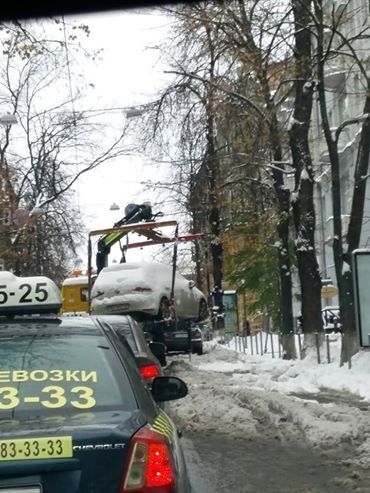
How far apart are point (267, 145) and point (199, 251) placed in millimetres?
19989

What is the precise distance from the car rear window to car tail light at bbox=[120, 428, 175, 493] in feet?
1.35

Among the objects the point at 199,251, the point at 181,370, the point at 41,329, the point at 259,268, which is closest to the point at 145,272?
the point at 181,370

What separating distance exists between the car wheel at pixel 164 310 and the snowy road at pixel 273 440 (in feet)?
17.5

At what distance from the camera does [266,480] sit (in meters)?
8.46

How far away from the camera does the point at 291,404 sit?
12.4 meters

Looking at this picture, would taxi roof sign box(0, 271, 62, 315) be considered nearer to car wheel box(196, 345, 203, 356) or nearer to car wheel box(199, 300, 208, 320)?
car wheel box(199, 300, 208, 320)

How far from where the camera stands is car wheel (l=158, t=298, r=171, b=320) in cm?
2084

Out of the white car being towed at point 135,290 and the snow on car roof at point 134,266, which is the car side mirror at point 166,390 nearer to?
the white car being towed at point 135,290

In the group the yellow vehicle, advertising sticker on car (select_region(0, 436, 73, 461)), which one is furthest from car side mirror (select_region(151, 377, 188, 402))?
the yellow vehicle

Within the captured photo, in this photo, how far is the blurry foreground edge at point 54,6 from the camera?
12445 mm

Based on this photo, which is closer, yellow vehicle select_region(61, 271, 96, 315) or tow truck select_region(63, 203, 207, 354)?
tow truck select_region(63, 203, 207, 354)

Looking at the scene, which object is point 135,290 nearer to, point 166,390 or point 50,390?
point 166,390

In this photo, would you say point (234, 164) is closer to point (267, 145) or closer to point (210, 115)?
point (267, 145)

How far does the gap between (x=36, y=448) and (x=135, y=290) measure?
16.5 m
